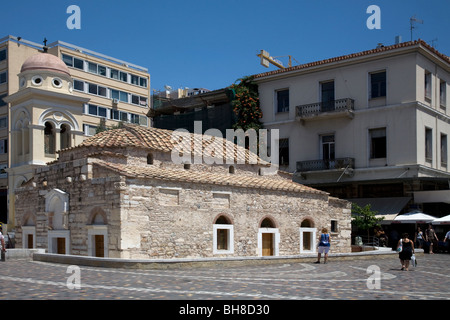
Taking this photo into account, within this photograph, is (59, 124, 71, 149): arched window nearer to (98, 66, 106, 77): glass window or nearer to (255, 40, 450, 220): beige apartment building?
(255, 40, 450, 220): beige apartment building

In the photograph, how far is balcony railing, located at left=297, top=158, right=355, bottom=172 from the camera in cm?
2939

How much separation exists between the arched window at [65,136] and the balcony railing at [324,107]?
529 inches

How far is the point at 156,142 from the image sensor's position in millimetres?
22859

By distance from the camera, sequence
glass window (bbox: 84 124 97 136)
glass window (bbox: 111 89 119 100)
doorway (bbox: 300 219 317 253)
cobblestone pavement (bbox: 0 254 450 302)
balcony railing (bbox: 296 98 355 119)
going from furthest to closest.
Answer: glass window (bbox: 111 89 119 100)
glass window (bbox: 84 124 97 136)
balcony railing (bbox: 296 98 355 119)
doorway (bbox: 300 219 317 253)
cobblestone pavement (bbox: 0 254 450 302)

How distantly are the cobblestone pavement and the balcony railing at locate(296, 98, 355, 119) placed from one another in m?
14.0

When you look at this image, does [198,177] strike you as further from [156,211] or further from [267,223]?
[267,223]

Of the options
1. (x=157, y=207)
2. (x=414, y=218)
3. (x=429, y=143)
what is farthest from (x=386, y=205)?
(x=157, y=207)

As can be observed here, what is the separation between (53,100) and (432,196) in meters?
20.8

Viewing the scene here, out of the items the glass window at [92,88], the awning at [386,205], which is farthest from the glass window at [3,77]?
the awning at [386,205]

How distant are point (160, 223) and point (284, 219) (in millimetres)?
7002

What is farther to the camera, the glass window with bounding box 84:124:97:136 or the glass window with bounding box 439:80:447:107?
the glass window with bounding box 84:124:97:136

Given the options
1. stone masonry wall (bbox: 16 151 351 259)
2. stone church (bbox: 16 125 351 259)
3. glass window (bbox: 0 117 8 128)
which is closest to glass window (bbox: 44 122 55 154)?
stone church (bbox: 16 125 351 259)

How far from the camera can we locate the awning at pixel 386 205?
26.8m
